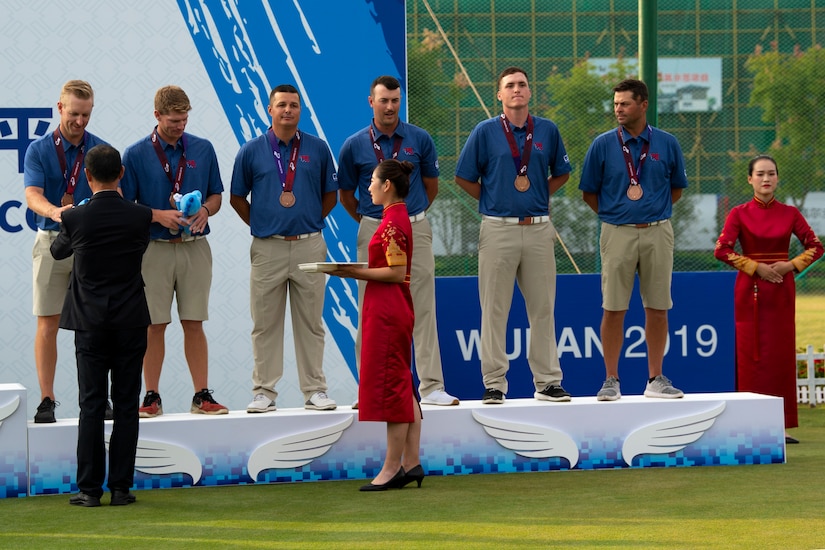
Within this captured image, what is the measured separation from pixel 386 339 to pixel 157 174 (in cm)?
148

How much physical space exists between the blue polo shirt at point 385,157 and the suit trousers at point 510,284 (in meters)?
0.42

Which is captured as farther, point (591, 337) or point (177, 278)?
point (591, 337)

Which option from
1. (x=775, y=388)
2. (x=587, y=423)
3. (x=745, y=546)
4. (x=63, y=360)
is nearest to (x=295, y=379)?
(x=63, y=360)

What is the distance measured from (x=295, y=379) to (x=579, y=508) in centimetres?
340

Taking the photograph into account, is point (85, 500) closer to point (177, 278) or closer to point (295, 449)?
point (295, 449)

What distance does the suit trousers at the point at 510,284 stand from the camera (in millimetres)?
Answer: 6191

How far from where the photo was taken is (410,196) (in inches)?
242

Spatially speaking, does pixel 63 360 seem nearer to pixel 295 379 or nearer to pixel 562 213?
pixel 295 379

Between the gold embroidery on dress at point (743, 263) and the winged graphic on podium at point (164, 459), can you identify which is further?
the gold embroidery on dress at point (743, 263)

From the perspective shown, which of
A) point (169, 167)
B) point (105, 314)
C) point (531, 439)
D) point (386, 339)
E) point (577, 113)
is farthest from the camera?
point (577, 113)

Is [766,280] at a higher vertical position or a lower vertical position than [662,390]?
higher

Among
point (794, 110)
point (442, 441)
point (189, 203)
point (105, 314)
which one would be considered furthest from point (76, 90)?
point (794, 110)

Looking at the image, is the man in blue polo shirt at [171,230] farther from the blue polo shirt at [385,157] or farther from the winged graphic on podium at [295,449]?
the blue polo shirt at [385,157]

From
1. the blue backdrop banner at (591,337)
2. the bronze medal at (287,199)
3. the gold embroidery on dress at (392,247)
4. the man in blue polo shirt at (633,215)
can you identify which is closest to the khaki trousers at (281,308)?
the bronze medal at (287,199)
